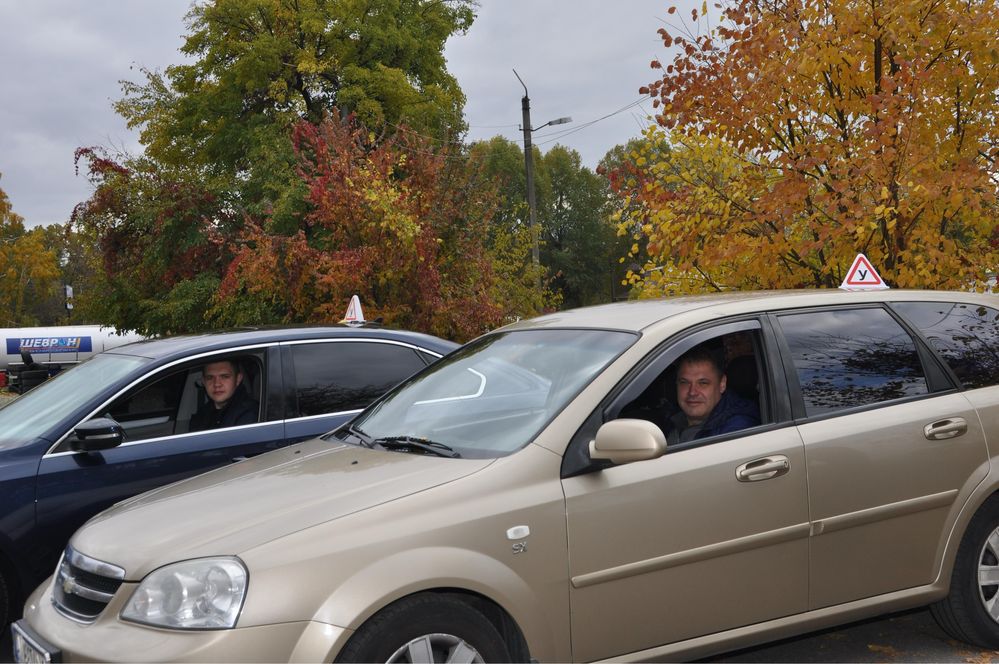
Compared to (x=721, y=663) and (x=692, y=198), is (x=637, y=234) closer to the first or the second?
(x=692, y=198)

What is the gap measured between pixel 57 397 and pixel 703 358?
12.2ft

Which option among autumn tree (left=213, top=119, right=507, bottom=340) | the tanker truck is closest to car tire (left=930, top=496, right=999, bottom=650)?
autumn tree (left=213, top=119, right=507, bottom=340)

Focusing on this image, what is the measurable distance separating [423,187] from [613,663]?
12.4 metres

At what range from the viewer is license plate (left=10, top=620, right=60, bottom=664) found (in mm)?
3201

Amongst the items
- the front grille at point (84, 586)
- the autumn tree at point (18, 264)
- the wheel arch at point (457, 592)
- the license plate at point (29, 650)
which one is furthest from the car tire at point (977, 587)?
the autumn tree at point (18, 264)

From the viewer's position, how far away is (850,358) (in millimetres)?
4363

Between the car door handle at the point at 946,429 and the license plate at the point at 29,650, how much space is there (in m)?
3.61

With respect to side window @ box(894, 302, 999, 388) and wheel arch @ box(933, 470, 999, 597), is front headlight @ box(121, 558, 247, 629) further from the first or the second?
side window @ box(894, 302, 999, 388)

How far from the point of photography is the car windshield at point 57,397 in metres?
5.22

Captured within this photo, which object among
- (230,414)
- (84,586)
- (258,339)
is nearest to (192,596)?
(84,586)

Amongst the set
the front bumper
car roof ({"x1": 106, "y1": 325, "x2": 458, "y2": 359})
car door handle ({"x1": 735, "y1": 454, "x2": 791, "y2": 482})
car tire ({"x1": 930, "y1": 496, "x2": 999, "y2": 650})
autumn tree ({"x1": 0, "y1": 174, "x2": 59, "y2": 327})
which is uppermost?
autumn tree ({"x1": 0, "y1": 174, "x2": 59, "y2": 327})

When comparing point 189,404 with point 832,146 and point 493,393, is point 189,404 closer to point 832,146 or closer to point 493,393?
point 493,393

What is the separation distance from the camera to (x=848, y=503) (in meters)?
4.04

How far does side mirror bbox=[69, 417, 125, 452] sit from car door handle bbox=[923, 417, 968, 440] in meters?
3.92
